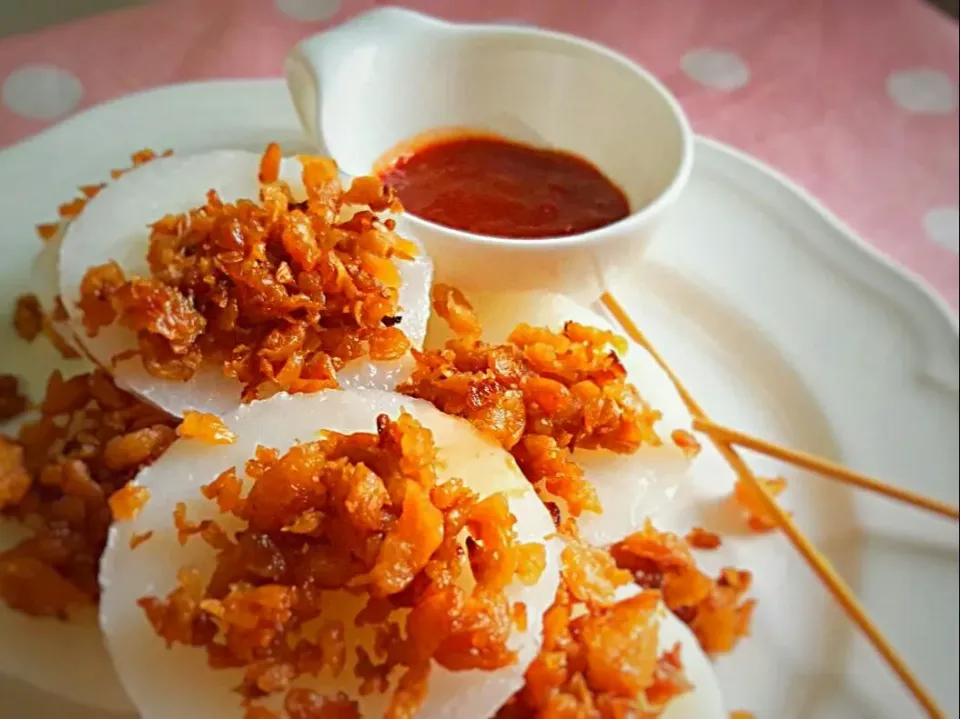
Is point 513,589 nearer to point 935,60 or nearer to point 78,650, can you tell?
point 78,650

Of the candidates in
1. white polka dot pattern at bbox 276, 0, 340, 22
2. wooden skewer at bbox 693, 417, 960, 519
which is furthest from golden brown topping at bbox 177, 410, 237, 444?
white polka dot pattern at bbox 276, 0, 340, 22

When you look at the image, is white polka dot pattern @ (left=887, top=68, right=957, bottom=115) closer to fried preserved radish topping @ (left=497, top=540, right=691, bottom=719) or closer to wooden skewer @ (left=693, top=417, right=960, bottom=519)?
wooden skewer @ (left=693, top=417, right=960, bottom=519)

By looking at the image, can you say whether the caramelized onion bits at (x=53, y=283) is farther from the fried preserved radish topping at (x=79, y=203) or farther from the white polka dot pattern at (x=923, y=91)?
the white polka dot pattern at (x=923, y=91)

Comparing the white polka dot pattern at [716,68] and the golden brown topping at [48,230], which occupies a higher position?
the golden brown topping at [48,230]

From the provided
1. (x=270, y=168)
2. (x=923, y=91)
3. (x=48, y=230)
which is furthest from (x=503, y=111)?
(x=923, y=91)

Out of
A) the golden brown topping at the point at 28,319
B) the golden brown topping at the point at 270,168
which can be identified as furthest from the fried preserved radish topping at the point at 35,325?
the golden brown topping at the point at 270,168

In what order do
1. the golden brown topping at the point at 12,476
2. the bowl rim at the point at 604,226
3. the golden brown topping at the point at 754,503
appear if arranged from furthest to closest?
the golden brown topping at the point at 754,503
the bowl rim at the point at 604,226
the golden brown topping at the point at 12,476
